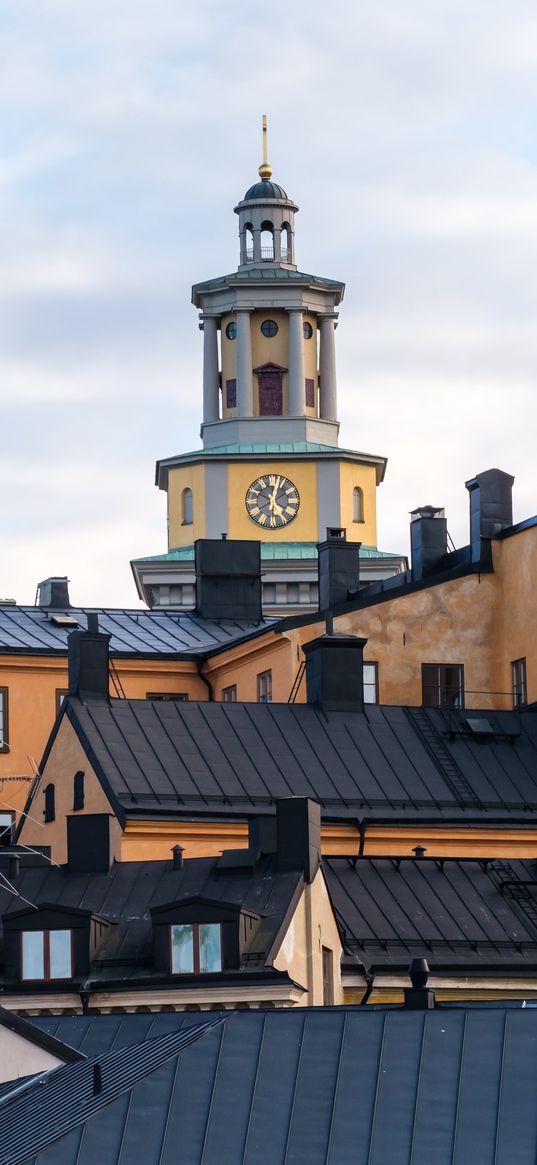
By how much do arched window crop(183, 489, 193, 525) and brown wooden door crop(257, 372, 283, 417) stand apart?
5808 mm

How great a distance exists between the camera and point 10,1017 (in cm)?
5525

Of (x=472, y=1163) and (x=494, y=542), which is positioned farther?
(x=494, y=542)

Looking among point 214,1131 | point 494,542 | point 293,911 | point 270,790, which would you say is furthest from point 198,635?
point 214,1131

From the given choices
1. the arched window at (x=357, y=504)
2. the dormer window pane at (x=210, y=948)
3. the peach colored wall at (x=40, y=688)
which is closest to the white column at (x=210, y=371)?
the arched window at (x=357, y=504)

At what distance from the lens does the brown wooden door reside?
158m

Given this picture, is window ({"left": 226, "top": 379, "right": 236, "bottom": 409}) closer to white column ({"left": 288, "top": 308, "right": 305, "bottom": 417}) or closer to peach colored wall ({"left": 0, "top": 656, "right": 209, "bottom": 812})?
white column ({"left": 288, "top": 308, "right": 305, "bottom": 417})

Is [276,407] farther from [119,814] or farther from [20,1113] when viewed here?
[20,1113]

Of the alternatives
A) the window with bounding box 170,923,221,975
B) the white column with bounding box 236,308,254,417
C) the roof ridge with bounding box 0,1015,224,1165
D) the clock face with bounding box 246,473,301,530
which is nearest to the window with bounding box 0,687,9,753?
the window with bounding box 170,923,221,975

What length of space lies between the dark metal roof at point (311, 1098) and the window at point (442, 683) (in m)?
37.7

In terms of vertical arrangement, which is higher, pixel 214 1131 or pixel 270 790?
pixel 270 790

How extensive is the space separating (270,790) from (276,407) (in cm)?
7900

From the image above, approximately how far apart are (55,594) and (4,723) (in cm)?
1172

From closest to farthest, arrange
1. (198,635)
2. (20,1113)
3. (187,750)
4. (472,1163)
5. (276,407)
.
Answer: (472,1163) → (20,1113) → (187,750) → (198,635) → (276,407)

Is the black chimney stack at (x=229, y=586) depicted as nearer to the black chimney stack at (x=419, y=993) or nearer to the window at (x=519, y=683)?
the window at (x=519, y=683)
